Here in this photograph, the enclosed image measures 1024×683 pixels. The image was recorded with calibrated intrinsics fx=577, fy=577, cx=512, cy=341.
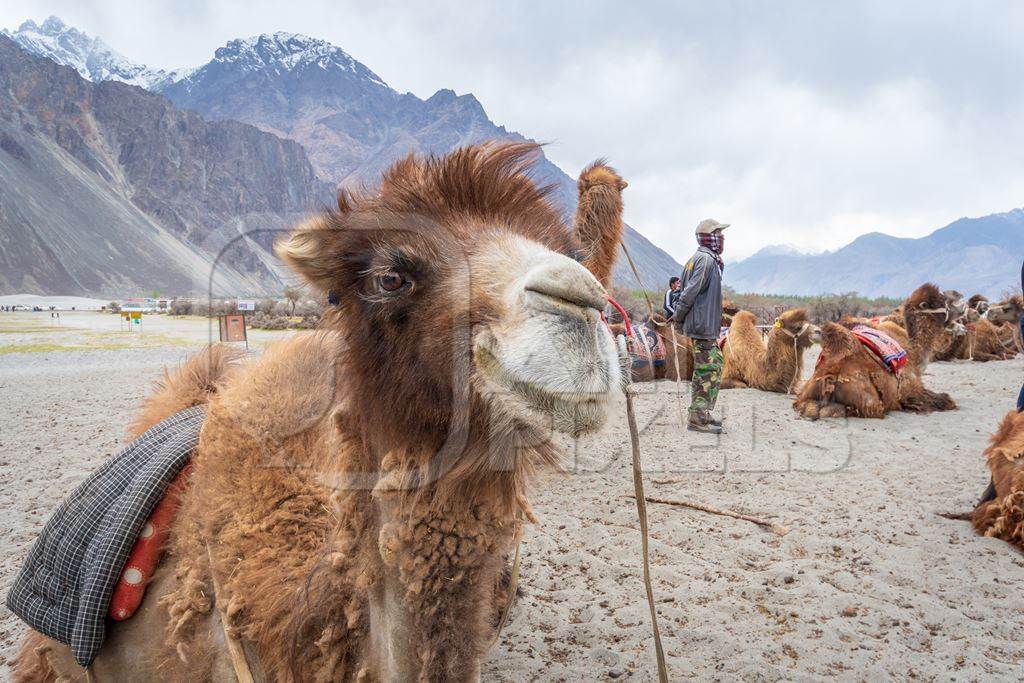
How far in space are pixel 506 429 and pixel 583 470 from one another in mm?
5134

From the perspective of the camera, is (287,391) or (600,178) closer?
(287,391)

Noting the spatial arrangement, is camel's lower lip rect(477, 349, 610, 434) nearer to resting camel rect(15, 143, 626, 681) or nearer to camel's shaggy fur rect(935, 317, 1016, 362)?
resting camel rect(15, 143, 626, 681)

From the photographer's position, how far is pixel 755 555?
414 cm

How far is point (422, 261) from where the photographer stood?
1531 mm

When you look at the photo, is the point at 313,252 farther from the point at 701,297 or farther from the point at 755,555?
the point at 701,297

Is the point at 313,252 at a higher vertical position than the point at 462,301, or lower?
higher

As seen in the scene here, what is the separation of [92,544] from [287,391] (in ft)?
2.50

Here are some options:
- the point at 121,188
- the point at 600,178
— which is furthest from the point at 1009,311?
the point at 121,188

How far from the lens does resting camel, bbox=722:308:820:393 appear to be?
33.3 ft

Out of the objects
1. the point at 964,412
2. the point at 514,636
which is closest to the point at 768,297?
the point at 964,412

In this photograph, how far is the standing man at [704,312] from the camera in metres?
7.29

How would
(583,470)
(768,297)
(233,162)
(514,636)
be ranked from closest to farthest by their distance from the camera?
(514,636) < (583,470) < (768,297) < (233,162)

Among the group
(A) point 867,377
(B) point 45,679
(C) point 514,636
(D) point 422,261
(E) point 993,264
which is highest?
(E) point 993,264

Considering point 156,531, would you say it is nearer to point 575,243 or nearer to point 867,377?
point 575,243
